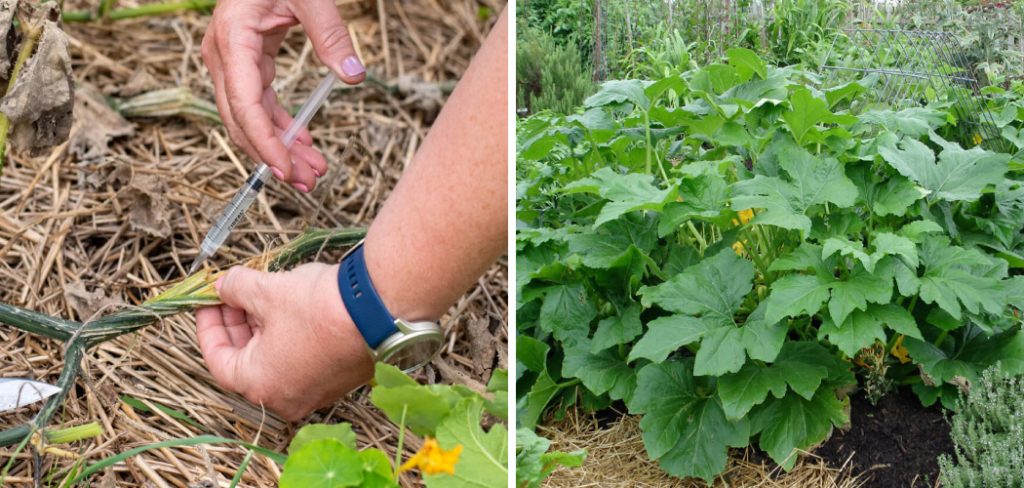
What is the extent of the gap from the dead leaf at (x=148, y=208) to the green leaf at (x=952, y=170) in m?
1.24

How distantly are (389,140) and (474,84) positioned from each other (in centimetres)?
100

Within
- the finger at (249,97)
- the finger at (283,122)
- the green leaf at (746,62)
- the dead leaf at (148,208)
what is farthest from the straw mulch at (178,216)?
the green leaf at (746,62)

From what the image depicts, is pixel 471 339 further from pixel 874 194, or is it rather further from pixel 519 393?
pixel 874 194

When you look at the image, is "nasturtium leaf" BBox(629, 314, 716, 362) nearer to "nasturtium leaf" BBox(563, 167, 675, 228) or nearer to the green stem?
"nasturtium leaf" BBox(563, 167, 675, 228)

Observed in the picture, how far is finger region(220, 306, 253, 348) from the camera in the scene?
1.65 meters

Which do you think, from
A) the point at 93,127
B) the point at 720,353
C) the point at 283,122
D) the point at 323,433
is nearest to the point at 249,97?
the point at 283,122

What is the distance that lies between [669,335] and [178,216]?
3.15 feet

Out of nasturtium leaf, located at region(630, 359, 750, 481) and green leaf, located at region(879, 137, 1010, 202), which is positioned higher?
green leaf, located at region(879, 137, 1010, 202)

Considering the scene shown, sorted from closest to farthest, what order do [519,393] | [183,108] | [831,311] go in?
[831,311] < [519,393] < [183,108]

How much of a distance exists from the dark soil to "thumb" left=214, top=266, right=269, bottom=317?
0.97 metres

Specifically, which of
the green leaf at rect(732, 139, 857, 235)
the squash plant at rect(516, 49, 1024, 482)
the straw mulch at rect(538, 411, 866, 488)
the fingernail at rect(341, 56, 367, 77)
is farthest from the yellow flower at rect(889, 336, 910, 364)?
the fingernail at rect(341, 56, 367, 77)

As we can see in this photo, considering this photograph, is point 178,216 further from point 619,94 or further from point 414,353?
point 619,94

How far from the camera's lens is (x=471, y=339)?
179cm

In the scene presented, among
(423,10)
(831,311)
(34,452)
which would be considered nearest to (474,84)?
(831,311)
